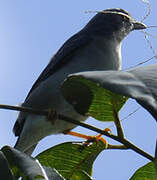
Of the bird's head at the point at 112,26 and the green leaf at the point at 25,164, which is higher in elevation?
the bird's head at the point at 112,26

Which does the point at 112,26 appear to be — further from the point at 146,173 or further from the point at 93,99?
the point at 93,99

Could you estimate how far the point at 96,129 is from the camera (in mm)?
1437

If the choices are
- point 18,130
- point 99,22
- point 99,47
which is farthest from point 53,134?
point 99,22

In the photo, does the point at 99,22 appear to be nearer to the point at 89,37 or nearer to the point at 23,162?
the point at 89,37

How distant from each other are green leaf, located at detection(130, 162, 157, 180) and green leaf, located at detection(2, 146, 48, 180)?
0.58m

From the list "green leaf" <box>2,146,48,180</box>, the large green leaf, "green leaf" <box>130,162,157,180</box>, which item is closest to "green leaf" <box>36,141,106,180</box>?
"green leaf" <box>130,162,157,180</box>

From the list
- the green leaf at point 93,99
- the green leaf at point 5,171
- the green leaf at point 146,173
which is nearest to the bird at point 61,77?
the green leaf at point 146,173

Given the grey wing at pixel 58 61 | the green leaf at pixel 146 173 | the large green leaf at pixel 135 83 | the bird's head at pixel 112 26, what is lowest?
the green leaf at pixel 146 173

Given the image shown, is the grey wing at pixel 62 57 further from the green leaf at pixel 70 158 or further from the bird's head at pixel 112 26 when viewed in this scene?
the green leaf at pixel 70 158

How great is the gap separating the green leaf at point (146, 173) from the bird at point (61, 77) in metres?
1.73

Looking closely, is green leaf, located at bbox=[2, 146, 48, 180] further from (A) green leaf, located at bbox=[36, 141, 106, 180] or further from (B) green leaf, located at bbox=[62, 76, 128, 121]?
(A) green leaf, located at bbox=[36, 141, 106, 180]

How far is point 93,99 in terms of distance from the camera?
5.29ft

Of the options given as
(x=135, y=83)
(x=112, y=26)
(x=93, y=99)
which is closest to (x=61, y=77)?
(x=112, y=26)

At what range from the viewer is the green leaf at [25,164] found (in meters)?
1.31
